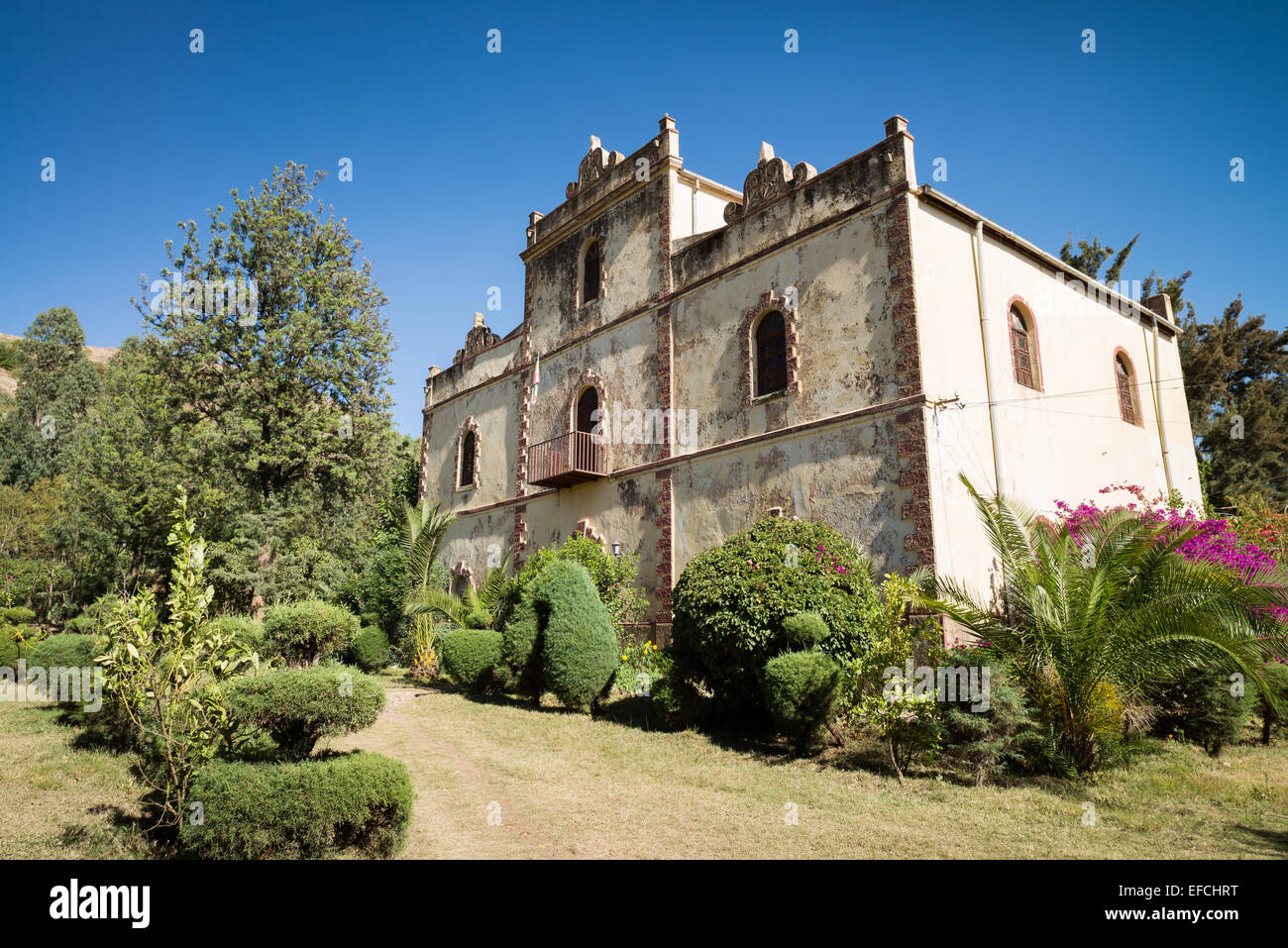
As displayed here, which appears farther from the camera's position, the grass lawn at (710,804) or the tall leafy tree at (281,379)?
the tall leafy tree at (281,379)

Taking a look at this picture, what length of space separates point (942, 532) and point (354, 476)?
16.5 metres

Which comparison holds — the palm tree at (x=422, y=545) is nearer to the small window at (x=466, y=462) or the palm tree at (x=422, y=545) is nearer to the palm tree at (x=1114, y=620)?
the small window at (x=466, y=462)

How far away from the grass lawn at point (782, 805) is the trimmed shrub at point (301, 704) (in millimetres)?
1029

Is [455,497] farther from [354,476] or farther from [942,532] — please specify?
[942,532]

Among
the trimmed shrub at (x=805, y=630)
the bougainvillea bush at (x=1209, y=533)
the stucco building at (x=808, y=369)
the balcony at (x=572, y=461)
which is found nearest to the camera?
the bougainvillea bush at (x=1209, y=533)

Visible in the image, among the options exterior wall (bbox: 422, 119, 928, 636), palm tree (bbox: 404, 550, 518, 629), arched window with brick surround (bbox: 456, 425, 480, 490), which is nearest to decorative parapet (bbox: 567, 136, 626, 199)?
exterior wall (bbox: 422, 119, 928, 636)

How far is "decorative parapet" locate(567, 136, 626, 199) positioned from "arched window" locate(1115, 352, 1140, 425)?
472 inches

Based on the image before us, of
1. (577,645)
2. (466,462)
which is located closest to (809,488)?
(577,645)

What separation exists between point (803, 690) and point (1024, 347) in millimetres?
8871

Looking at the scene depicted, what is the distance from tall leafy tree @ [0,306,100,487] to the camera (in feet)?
124

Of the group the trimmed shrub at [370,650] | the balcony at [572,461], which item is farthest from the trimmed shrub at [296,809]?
the balcony at [572,461]

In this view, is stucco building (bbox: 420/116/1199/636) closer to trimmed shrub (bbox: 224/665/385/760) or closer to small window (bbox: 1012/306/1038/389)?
small window (bbox: 1012/306/1038/389)

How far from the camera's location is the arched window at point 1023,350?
43.7 feet
